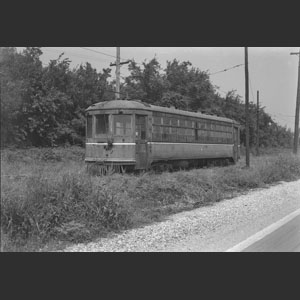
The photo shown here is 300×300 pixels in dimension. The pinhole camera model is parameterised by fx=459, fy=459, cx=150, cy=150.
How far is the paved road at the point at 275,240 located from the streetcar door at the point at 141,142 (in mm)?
6615

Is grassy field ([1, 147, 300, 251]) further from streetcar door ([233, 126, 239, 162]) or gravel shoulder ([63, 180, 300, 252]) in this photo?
streetcar door ([233, 126, 239, 162])

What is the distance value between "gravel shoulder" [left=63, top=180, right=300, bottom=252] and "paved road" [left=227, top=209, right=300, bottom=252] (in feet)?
0.65

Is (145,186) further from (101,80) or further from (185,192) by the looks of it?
(101,80)

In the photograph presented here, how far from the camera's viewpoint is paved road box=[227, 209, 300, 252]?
7605 millimetres

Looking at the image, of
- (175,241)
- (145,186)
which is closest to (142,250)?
(175,241)

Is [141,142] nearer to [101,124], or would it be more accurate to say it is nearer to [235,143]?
[101,124]

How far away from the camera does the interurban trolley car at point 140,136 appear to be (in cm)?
1545

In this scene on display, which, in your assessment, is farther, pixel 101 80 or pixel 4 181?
pixel 101 80

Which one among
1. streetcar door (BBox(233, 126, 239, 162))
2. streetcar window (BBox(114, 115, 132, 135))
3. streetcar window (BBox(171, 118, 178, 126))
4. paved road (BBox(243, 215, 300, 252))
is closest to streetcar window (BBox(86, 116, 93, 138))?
streetcar window (BBox(114, 115, 132, 135))

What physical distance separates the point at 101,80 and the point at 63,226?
1022cm

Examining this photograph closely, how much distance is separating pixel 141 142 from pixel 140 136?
Answer: 0.22 meters

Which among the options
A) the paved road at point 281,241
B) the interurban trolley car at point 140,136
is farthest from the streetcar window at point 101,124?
the paved road at point 281,241

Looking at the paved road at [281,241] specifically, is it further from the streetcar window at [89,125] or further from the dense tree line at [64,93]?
the streetcar window at [89,125]

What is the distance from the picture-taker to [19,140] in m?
7.68
